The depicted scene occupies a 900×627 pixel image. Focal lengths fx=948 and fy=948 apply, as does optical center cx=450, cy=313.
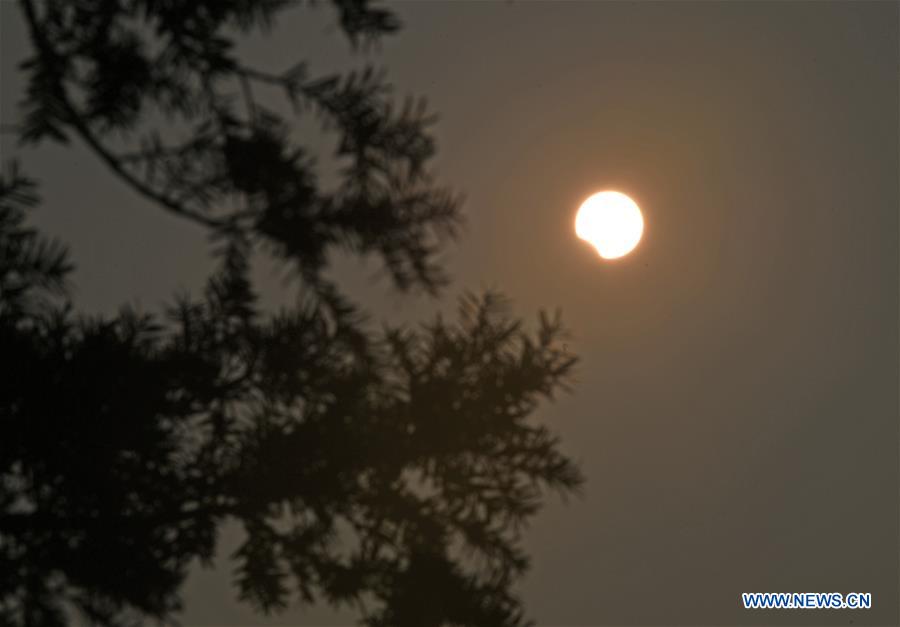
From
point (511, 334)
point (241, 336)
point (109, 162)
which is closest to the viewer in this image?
point (109, 162)

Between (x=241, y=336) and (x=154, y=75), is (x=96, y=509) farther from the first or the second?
(x=154, y=75)

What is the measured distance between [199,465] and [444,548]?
0.25 metres

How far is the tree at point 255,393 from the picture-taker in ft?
2.39

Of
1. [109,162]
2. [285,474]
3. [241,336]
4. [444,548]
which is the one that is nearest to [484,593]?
[444,548]

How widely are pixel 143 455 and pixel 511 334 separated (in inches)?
14.3

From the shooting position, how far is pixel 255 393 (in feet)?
2.91

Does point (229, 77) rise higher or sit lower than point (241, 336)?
higher

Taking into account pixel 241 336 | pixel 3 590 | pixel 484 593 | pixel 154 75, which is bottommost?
pixel 3 590

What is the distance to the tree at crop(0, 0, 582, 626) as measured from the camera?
727mm

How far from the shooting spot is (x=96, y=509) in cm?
81

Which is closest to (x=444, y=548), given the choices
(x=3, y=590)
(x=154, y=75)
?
(x=3, y=590)

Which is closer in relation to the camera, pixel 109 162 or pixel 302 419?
pixel 109 162

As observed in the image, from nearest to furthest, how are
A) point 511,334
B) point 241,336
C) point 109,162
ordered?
point 109,162, point 241,336, point 511,334

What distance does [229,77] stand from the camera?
29.8 inches
